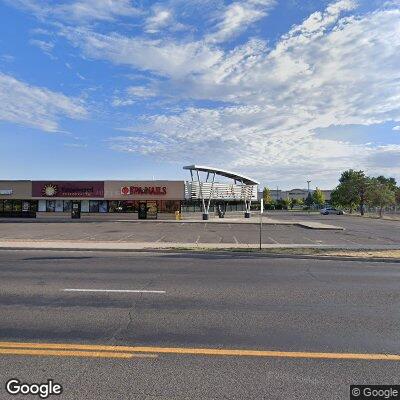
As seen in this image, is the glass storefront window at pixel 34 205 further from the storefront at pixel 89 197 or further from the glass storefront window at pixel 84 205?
the glass storefront window at pixel 84 205

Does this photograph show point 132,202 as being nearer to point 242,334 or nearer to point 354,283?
point 354,283

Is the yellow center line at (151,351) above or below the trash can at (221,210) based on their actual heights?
below

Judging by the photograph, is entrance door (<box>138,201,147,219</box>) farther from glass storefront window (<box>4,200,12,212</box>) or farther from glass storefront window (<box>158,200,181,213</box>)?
glass storefront window (<box>4,200,12,212</box>)

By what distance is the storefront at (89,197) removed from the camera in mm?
43750

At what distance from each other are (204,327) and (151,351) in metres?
1.21

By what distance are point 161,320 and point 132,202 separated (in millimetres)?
39158

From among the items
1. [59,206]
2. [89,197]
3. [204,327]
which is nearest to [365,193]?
[89,197]

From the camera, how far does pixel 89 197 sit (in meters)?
44.1

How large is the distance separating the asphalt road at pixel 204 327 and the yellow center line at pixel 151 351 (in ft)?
0.22

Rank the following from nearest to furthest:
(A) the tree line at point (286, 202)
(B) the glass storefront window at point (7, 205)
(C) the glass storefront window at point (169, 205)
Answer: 1. (C) the glass storefront window at point (169, 205)
2. (B) the glass storefront window at point (7, 205)
3. (A) the tree line at point (286, 202)

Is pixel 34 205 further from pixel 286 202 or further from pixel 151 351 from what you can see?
pixel 286 202

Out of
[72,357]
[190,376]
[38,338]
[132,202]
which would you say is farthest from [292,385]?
[132,202]

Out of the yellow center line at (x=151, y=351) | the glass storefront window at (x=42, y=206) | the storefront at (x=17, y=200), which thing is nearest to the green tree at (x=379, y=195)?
the glass storefront window at (x=42, y=206)

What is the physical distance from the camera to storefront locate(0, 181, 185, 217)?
43.8 metres
